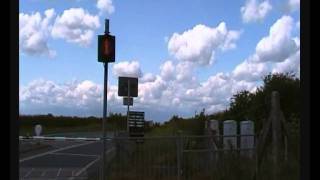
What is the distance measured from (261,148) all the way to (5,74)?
33.9 feet

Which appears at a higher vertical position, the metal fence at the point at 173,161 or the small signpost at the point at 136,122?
the small signpost at the point at 136,122

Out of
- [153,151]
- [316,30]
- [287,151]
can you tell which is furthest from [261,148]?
[316,30]

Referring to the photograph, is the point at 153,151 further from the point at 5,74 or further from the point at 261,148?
the point at 5,74

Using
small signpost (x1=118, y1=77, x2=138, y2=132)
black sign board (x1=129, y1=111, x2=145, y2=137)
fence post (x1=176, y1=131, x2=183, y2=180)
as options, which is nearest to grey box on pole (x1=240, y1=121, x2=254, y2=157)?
fence post (x1=176, y1=131, x2=183, y2=180)

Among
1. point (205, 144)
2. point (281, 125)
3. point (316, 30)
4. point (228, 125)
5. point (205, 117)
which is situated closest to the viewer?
point (316, 30)

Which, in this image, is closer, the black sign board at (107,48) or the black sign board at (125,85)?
the black sign board at (107,48)

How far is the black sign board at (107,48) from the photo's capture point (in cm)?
1184

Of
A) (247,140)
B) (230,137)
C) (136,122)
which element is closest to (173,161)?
(230,137)

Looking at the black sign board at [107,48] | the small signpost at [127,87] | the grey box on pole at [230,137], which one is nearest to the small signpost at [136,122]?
the grey box on pole at [230,137]

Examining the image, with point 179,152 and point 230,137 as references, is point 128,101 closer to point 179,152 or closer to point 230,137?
point 230,137

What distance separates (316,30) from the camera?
362 cm

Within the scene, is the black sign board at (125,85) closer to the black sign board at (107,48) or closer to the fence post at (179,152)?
the fence post at (179,152)

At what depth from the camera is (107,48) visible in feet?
39.0

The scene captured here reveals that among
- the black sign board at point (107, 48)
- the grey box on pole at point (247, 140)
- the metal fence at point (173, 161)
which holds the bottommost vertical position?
the metal fence at point (173, 161)
